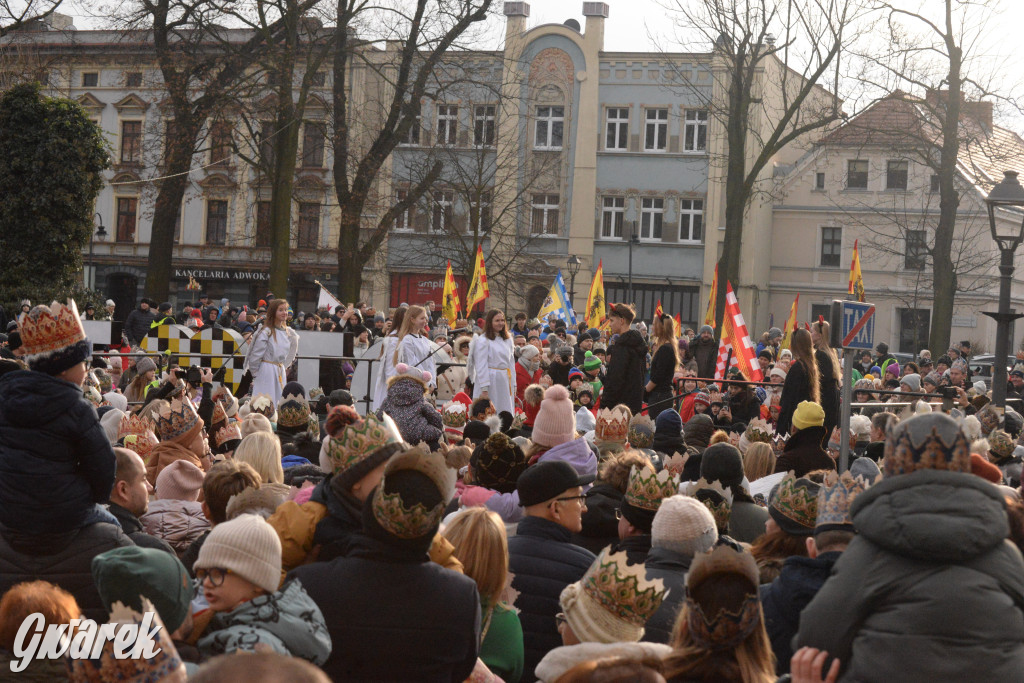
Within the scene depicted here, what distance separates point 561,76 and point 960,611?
48.1 m

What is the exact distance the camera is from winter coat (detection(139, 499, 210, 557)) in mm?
5637

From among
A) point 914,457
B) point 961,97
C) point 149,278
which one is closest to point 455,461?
point 914,457

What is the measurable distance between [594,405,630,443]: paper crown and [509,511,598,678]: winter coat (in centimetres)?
422

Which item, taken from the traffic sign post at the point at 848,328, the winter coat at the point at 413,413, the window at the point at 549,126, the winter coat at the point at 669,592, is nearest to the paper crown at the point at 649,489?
the winter coat at the point at 669,592

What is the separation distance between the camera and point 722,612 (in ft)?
10.6

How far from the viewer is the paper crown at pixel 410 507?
12.1 feet

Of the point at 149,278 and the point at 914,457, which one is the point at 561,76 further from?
the point at 914,457

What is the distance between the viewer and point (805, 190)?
51.1 meters

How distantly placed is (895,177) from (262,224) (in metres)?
25.8

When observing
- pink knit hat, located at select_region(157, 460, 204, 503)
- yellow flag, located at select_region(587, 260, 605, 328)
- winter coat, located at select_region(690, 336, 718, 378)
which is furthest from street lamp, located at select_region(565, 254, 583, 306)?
pink knit hat, located at select_region(157, 460, 204, 503)

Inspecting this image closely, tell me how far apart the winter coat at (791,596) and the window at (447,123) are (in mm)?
46110

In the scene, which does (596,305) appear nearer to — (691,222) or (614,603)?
(691,222)

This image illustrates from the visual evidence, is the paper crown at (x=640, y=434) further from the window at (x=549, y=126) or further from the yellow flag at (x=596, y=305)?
the window at (x=549, y=126)

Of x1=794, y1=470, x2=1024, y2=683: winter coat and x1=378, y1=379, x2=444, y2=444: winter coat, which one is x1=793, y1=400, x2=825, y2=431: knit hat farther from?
x1=794, y1=470, x2=1024, y2=683: winter coat
